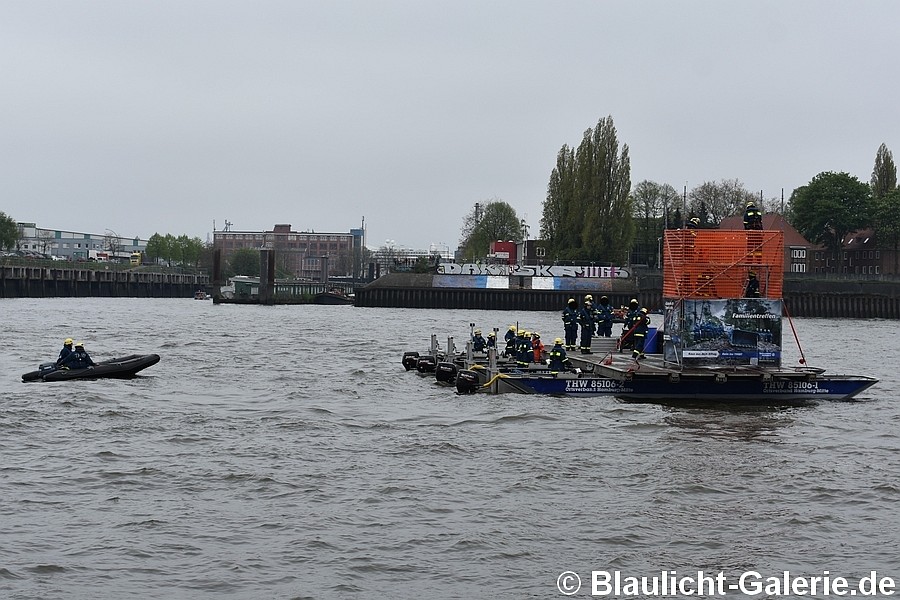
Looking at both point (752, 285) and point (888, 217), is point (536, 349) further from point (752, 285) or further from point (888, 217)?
point (888, 217)

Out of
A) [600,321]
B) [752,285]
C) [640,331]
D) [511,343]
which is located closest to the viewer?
[752,285]

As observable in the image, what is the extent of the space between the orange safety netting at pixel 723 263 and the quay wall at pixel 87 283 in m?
128

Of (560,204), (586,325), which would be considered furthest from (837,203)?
(586,325)

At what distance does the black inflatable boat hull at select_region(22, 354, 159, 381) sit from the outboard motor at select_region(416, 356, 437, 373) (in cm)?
914

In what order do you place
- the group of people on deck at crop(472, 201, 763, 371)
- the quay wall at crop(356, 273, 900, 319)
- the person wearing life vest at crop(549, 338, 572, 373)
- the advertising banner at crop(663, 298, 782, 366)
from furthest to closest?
the quay wall at crop(356, 273, 900, 319), the person wearing life vest at crop(549, 338, 572, 373), the group of people on deck at crop(472, 201, 763, 371), the advertising banner at crop(663, 298, 782, 366)

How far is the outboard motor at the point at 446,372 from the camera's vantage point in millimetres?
35969

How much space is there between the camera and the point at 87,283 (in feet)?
552

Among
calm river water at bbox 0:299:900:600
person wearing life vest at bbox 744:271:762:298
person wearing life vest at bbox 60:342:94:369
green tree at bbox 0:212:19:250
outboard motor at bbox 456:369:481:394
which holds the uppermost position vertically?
green tree at bbox 0:212:19:250

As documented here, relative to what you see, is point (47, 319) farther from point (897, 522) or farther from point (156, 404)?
point (897, 522)

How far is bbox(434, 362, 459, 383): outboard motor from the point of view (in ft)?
118

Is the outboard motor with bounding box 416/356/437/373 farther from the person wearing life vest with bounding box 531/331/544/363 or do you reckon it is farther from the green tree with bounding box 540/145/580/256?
the green tree with bounding box 540/145/580/256

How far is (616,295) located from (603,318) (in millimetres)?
79478

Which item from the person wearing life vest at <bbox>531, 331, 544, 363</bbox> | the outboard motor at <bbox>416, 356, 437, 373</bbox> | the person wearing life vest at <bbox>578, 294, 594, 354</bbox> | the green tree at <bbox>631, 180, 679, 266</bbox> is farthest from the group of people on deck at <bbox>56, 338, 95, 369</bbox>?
the green tree at <bbox>631, 180, 679, 266</bbox>

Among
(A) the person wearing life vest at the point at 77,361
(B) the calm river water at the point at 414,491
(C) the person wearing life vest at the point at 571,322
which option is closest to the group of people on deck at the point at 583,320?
(C) the person wearing life vest at the point at 571,322
